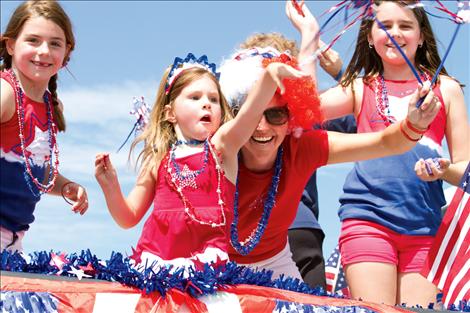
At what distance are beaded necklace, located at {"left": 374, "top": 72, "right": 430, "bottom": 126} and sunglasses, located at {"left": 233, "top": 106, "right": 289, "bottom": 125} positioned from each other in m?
0.69

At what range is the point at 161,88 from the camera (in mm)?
3631

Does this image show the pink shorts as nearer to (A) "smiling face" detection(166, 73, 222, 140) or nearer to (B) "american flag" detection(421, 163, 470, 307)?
(B) "american flag" detection(421, 163, 470, 307)

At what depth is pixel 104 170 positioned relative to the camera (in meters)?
3.34

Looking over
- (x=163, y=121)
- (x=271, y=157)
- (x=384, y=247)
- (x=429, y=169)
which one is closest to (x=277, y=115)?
(x=271, y=157)

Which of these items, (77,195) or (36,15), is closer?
(36,15)

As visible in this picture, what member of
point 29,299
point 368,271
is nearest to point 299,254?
point 368,271

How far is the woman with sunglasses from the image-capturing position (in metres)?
3.34

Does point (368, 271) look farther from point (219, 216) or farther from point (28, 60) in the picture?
point (28, 60)

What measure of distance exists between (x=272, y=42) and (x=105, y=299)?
5.90 ft

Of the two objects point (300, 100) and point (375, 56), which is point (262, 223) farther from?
point (375, 56)

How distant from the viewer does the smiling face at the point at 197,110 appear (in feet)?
11.1

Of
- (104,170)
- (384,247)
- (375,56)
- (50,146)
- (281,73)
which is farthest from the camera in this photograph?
(375,56)

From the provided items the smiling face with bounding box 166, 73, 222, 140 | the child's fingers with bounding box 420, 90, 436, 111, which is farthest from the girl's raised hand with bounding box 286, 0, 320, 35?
the child's fingers with bounding box 420, 90, 436, 111

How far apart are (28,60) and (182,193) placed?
0.85 metres
